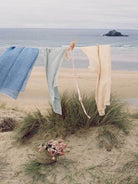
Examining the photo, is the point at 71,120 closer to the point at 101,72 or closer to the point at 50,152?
the point at 50,152

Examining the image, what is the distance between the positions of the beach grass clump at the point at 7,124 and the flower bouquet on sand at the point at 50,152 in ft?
6.11

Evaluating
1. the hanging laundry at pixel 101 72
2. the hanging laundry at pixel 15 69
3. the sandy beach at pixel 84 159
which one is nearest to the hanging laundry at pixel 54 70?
the hanging laundry at pixel 15 69

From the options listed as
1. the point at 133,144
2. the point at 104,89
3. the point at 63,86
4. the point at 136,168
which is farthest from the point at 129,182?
the point at 63,86

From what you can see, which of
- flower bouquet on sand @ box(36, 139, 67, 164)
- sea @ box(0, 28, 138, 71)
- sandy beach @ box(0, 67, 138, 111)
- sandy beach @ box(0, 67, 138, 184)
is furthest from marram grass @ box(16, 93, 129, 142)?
sandy beach @ box(0, 67, 138, 111)

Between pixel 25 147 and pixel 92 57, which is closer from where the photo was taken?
pixel 92 57

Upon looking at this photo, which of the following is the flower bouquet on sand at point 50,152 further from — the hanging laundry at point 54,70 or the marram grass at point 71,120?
the marram grass at point 71,120

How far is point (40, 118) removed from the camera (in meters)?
4.21

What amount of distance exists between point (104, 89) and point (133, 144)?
3.59 feet

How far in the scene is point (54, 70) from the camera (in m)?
3.50

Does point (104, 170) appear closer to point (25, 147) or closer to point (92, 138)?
point (92, 138)

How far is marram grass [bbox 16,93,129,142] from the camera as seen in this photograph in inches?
157

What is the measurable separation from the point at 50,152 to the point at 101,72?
1173 mm

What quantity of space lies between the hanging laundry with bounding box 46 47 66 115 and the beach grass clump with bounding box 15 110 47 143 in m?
0.79

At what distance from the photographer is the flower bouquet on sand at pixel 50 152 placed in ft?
11.3
